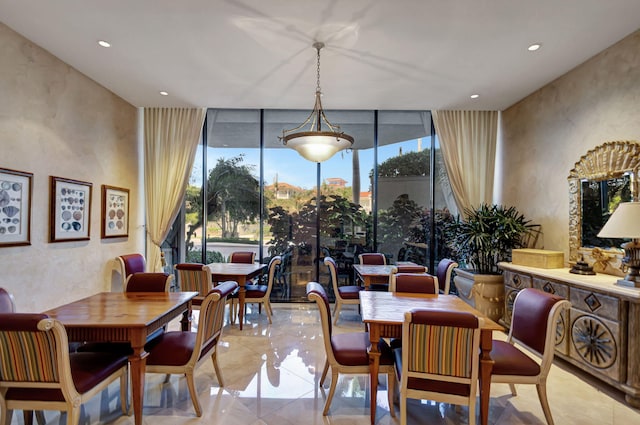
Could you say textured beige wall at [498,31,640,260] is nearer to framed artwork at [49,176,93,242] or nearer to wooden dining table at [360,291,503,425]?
wooden dining table at [360,291,503,425]

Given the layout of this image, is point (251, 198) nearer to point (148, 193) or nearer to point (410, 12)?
point (148, 193)

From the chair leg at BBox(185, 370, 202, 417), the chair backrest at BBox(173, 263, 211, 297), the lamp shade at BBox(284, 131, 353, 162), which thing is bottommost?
the chair leg at BBox(185, 370, 202, 417)

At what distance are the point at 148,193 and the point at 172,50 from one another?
8.88 ft

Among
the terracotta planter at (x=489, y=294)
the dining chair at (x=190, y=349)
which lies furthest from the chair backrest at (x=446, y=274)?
the dining chair at (x=190, y=349)

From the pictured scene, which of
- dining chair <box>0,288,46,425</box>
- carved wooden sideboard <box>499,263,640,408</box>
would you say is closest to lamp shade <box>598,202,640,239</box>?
carved wooden sideboard <box>499,263,640,408</box>

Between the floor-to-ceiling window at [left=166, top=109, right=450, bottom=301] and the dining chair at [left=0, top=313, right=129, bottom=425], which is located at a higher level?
the floor-to-ceiling window at [left=166, top=109, right=450, bottom=301]

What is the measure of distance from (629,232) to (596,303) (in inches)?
27.4

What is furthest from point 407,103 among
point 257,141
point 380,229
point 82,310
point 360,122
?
point 82,310

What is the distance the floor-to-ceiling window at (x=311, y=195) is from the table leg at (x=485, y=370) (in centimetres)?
343

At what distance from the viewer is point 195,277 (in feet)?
12.9

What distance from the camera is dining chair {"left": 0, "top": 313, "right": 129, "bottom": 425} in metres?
1.76

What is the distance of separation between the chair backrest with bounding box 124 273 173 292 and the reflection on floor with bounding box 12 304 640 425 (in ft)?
2.74

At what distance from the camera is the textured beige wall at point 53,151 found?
3.06 metres

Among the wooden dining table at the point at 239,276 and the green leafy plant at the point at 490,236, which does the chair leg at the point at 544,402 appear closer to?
the green leafy plant at the point at 490,236
